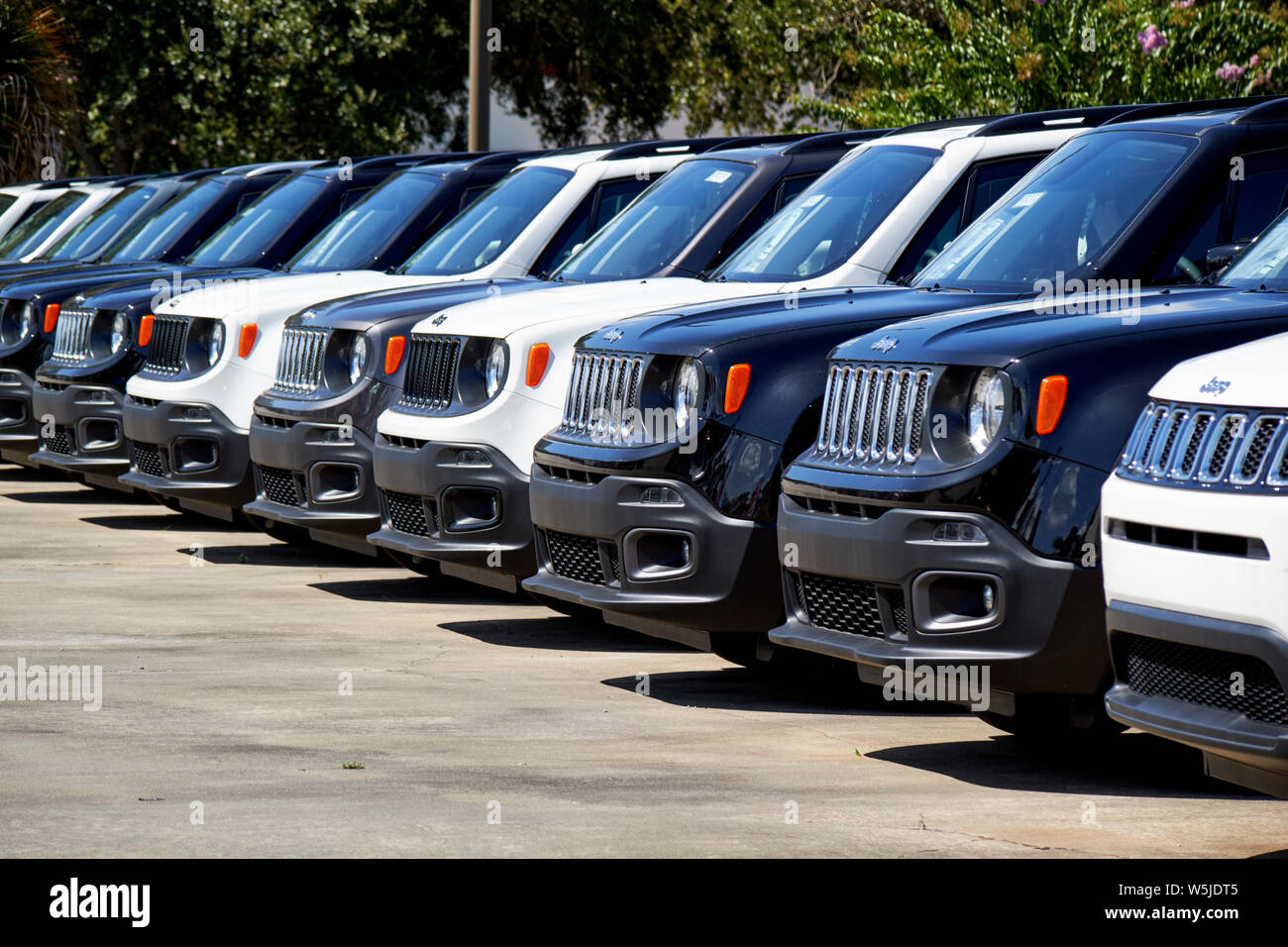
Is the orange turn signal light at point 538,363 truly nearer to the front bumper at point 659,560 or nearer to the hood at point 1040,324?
the front bumper at point 659,560

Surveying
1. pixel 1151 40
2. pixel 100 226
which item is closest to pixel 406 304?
pixel 1151 40

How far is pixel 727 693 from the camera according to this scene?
815cm

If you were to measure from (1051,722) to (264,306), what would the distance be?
21.6 ft

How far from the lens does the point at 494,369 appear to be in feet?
30.9

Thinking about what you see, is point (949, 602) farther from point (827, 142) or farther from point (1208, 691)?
point (827, 142)

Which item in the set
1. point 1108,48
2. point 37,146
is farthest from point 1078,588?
point 37,146

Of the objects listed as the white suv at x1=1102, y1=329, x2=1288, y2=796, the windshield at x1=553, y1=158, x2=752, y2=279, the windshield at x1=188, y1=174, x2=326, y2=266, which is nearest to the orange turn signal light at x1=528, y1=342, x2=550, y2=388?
the windshield at x1=553, y1=158, x2=752, y2=279

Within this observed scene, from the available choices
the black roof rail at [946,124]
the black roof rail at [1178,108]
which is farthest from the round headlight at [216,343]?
the black roof rail at [1178,108]

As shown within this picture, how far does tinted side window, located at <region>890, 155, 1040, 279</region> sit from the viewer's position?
889 cm

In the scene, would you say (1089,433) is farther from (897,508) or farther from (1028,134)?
(1028,134)

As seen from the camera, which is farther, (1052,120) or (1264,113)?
(1052,120)

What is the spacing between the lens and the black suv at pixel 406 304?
1040cm

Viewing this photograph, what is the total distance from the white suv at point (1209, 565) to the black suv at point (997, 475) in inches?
28.1

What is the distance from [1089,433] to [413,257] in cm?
706
